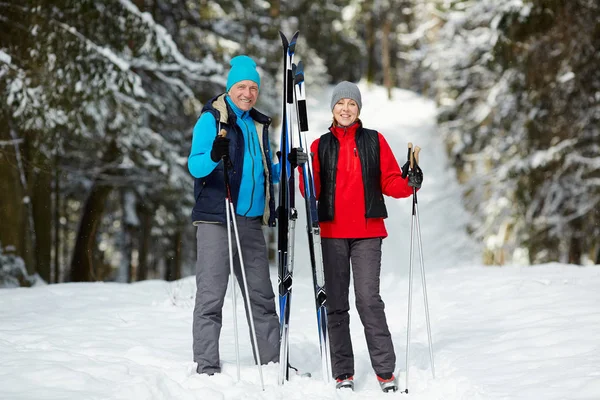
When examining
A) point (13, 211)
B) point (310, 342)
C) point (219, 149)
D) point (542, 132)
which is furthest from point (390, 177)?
point (542, 132)

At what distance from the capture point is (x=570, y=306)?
5.71m

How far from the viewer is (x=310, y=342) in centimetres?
555

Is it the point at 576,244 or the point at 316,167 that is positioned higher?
the point at 316,167

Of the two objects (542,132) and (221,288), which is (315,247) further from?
(542,132)

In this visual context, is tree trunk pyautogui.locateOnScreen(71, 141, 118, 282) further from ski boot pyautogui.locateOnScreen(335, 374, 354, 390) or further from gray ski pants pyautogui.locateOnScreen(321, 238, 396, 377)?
ski boot pyautogui.locateOnScreen(335, 374, 354, 390)

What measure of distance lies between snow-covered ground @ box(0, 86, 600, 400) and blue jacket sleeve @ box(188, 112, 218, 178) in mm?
1344

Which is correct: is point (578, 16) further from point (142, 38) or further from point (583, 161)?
point (142, 38)

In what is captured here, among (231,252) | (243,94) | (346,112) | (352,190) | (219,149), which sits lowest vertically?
(231,252)

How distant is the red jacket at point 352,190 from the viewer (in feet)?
14.5

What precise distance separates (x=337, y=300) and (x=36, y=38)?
5.83 m

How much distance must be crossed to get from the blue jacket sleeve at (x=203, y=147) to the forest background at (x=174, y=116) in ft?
11.8

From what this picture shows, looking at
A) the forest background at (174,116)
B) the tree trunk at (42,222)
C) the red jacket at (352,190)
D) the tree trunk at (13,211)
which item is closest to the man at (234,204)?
the red jacket at (352,190)

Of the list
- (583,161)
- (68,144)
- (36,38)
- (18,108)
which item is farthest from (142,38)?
(583,161)

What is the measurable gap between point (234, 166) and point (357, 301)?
4.22ft
